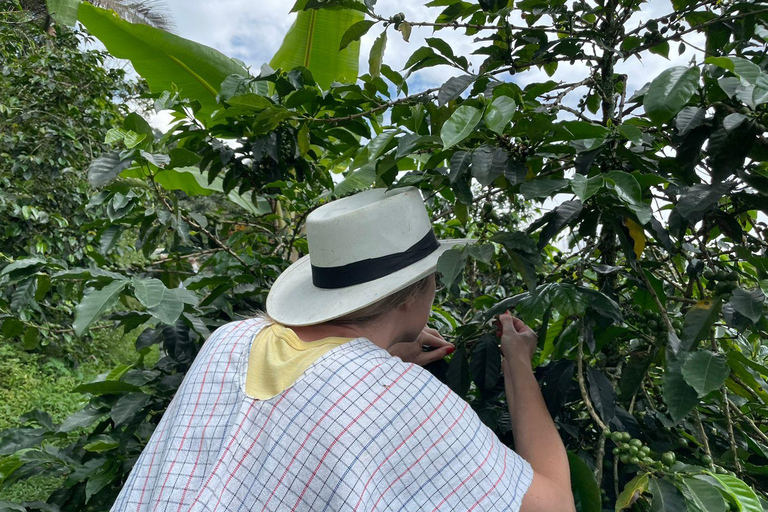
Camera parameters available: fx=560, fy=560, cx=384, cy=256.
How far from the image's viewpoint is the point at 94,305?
1.11 meters

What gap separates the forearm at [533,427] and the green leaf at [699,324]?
0.97 ft

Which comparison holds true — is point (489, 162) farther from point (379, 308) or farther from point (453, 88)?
point (379, 308)

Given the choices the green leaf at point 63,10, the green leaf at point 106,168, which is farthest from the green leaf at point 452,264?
the green leaf at point 63,10

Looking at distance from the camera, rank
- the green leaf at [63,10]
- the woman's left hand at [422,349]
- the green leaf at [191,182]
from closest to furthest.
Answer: the woman's left hand at [422,349]
the green leaf at [191,182]
the green leaf at [63,10]

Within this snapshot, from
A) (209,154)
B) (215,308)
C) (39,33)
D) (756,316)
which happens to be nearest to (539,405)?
(756,316)

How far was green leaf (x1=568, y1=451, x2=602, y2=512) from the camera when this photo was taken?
3.42 ft

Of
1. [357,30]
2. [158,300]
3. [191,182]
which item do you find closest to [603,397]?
[158,300]

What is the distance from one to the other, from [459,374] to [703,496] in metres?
0.59

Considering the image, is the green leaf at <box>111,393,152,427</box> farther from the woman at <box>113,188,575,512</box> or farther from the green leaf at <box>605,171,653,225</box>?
the green leaf at <box>605,171,653,225</box>

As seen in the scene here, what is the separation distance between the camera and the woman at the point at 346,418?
91 cm

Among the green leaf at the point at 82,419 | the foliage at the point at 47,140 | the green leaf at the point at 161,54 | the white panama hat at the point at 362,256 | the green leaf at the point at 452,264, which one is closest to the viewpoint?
the green leaf at the point at 452,264

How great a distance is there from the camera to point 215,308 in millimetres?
1692

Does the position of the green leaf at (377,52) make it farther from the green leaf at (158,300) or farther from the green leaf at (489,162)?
the green leaf at (158,300)

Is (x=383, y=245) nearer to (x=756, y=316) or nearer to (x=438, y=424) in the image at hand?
(x=438, y=424)
